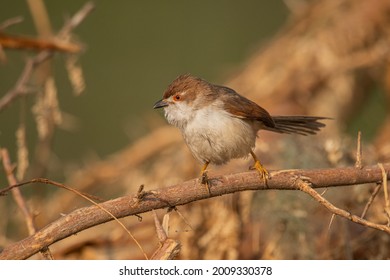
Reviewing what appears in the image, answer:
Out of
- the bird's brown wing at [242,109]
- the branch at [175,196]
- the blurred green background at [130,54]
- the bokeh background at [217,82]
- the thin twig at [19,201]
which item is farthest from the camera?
the blurred green background at [130,54]

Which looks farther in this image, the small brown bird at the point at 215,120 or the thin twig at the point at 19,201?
the small brown bird at the point at 215,120

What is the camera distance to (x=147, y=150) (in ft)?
18.2

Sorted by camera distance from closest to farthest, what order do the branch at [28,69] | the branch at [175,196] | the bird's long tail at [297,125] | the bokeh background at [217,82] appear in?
1. the branch at [175,196]
2. the bird's long tail at [297,125]
3. the branch at [28,69]
4. the bokeh background at [217,82]

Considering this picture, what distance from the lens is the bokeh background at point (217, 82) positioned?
12.3 feet

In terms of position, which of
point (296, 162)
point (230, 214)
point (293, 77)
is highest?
point (293, 77)

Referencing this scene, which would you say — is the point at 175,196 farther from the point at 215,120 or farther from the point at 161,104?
the point at 161,104

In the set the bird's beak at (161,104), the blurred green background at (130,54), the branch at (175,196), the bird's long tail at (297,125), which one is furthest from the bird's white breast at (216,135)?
the blurred green background at (130,54)

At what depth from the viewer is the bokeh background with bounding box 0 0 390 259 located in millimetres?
3748

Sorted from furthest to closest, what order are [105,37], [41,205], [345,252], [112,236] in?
[105,37] < [41,205] < [112,236] < [345,252]

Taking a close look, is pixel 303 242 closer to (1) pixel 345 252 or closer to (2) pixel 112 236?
(1) pixel 345 252

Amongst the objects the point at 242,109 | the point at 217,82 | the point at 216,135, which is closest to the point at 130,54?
the point at 217,82

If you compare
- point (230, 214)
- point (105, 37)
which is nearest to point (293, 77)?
point (230, 214)

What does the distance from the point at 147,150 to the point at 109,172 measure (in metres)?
0.35

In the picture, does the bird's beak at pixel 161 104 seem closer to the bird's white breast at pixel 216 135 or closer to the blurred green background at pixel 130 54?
the bird's white breast at pixel 216 135
